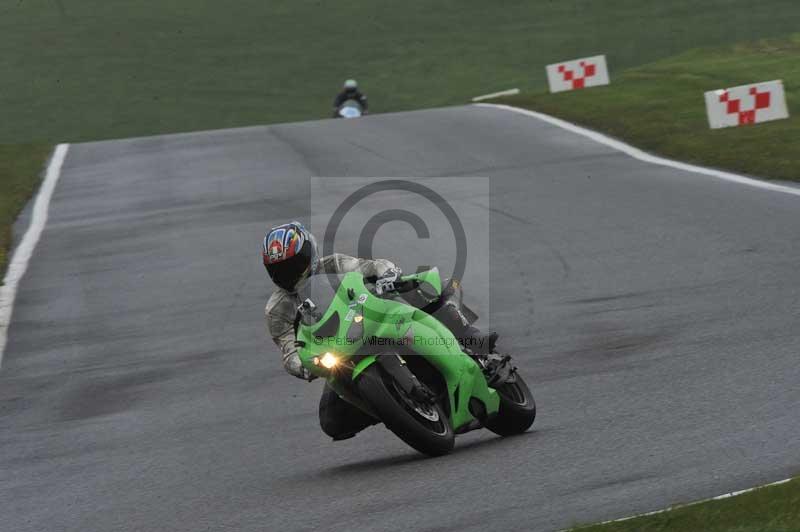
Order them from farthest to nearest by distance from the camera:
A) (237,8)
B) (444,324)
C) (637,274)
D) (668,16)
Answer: (237,8)
(668,16)
(637,274)
(444,324)

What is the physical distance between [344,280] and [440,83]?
35.4 metres

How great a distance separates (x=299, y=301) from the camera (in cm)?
790

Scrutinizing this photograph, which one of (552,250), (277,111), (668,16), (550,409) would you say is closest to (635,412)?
(550,409)

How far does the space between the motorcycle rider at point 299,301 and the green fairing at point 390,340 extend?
15cm

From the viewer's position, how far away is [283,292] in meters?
7.94

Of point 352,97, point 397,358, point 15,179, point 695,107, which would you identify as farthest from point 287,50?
point 397,358

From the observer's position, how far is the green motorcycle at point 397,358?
7.39 meters

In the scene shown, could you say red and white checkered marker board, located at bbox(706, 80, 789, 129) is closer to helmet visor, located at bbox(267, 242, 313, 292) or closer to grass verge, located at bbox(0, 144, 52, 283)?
grass verge, located at bbox(0, 144, 52, 283)

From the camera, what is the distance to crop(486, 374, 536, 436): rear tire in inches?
322

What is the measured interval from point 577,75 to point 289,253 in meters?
24.6

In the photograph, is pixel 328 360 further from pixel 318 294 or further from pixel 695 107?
pixel 695 107

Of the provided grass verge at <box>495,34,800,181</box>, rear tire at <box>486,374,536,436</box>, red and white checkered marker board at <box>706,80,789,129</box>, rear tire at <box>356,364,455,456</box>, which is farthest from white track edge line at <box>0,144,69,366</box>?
red and white checkered marker board at <box>706,80,789,129</box>

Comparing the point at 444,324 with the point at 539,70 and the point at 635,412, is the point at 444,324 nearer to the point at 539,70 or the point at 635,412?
the point at 635,412

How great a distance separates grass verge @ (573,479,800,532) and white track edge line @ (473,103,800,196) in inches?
438
